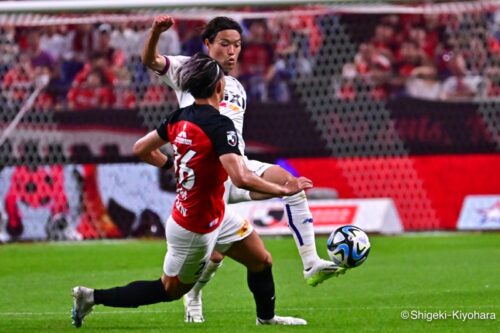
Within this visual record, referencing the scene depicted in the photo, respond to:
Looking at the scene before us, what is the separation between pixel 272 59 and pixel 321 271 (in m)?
9.82

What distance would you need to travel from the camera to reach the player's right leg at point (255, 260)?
794cm

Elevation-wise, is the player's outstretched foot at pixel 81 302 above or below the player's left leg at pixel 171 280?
below

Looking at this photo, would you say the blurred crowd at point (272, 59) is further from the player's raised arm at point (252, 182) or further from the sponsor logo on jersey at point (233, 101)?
the player's raised arm at point (252, 182)

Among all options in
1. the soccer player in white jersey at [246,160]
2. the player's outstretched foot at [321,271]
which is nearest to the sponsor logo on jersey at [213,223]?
the soccer player in white jersey at [246,160]

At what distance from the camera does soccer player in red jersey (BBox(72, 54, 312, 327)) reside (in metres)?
7.02

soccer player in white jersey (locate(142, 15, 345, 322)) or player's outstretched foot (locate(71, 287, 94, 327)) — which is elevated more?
soccer player in white jersey (locate(142, 15, 345, 322))

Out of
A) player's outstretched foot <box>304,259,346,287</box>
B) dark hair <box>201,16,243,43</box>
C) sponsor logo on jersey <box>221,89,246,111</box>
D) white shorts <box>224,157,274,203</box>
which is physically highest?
dark hair <box>201,16,243,43</box>

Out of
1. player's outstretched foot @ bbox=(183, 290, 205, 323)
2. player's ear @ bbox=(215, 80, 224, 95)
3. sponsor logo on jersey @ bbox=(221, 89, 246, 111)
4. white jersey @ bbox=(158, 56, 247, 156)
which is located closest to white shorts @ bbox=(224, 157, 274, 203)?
white jersey @ bbox=(158, 56, 247, 156)

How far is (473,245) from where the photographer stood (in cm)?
1473

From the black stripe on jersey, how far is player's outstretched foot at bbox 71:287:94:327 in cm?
132

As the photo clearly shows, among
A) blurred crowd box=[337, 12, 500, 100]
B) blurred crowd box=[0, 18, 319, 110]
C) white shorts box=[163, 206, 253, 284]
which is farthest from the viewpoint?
blurred crowd box=[0, 18, 319, 110]

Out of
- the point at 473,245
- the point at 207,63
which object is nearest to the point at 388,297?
the point at 207,63

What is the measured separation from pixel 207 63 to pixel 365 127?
10.1 metres

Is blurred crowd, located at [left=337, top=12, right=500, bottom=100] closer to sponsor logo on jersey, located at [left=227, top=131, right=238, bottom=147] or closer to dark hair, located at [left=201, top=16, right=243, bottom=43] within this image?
dark hair, located at [left=201, top=16, right=243, bottom=43]
